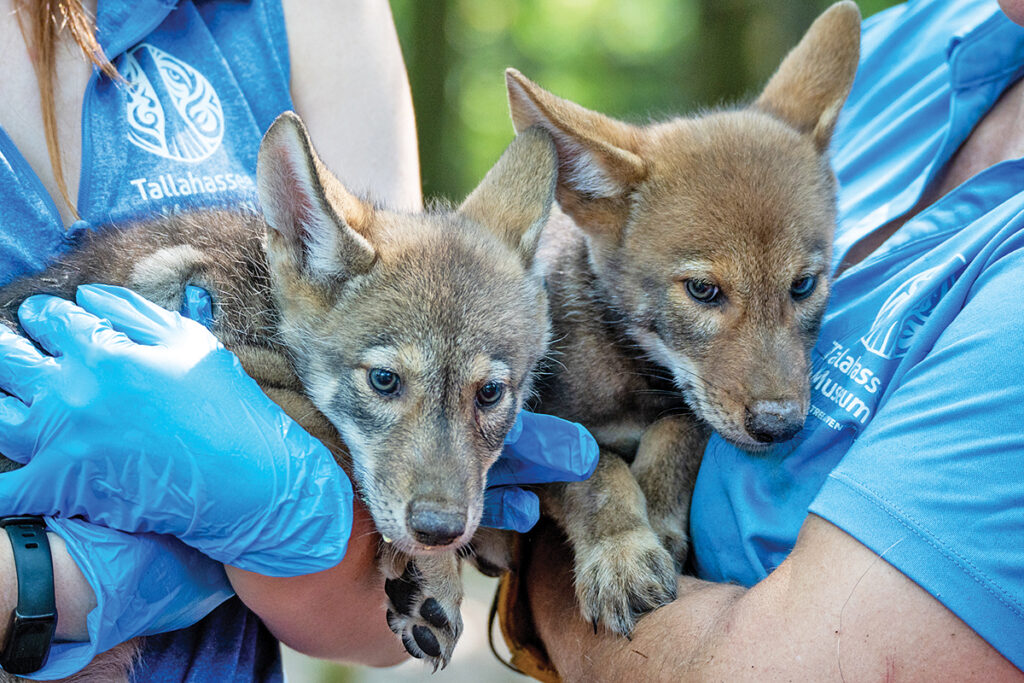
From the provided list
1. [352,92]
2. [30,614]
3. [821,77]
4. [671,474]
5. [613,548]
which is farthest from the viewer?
[821,77]

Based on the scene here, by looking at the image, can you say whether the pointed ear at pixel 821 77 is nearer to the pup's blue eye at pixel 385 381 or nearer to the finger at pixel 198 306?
the pup's blue eye at pixel 385 381

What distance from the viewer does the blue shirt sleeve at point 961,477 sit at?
181cm

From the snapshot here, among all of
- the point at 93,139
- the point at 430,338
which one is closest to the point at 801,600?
the point at 430,338

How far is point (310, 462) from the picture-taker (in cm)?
234

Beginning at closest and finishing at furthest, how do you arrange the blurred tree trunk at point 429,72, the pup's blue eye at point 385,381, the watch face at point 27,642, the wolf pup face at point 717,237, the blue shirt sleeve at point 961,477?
1. the blue shirt sleeve at point 961,477
2. the watch face at point 27,642
3. the pup's blue eye at point 385,381
4. the wolf pup face at point 717,237
5. the blurred tree trunk at point 429,72

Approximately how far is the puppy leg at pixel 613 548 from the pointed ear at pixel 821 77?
1338mm

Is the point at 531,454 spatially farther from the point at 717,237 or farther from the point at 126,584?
the point at 126,584

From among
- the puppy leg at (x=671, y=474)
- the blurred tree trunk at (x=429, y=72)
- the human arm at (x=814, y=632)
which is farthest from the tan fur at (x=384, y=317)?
the blurred tree trunk at (x=429, y=72)

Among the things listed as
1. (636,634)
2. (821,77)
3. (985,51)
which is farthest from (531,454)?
(985,51)

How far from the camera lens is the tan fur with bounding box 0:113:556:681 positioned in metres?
2.32

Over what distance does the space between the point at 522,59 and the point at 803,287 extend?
1445 cm

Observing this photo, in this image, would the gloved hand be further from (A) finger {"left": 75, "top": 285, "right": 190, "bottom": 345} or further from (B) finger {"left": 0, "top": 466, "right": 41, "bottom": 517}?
(B) finger {"left": 0, "top": 466, "right": 41, "bottom": 517}

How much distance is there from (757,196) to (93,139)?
75.6 inches

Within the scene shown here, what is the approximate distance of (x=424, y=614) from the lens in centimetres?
248
